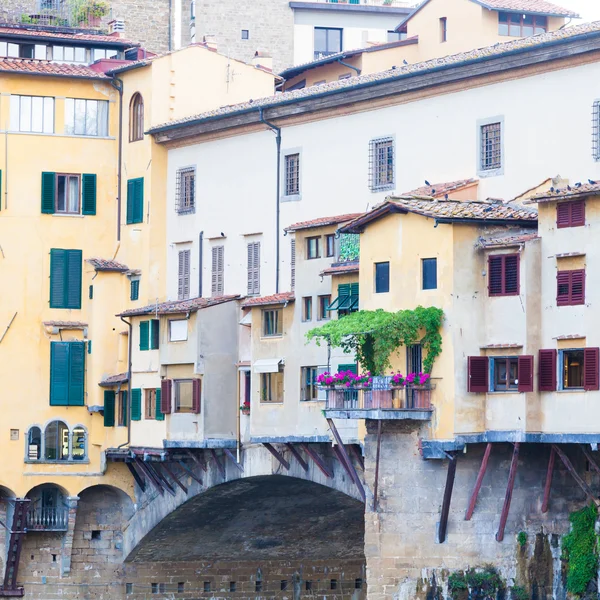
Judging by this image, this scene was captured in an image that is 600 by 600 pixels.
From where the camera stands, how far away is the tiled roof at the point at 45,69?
237 feet

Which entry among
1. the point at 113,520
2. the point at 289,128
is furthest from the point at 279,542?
the point at 289,128

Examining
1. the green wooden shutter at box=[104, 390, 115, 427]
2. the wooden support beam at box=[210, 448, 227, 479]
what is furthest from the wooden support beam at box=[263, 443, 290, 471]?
the green wooden shutter at box=[104, 390, 115, 427]

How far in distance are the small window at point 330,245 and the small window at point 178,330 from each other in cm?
676

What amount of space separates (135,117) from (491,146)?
17897mm

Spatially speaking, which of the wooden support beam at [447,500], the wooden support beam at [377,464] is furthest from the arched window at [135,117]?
the wooden support beam at [447,500]

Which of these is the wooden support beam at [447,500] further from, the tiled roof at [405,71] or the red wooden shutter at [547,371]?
the tiled roof at [405,71]

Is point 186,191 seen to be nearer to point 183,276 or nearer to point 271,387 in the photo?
point 183,276

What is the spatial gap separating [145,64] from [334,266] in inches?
560

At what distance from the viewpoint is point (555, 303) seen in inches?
2103

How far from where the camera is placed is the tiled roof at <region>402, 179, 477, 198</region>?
2286 inches

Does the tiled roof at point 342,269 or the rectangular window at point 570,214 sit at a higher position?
the rectangular window at point 570,214

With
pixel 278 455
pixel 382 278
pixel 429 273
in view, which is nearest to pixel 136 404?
pixel 278 455

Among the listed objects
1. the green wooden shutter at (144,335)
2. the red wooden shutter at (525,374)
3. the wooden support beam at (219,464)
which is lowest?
the wooden support beam at (219,464)

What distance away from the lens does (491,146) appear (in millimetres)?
58688
